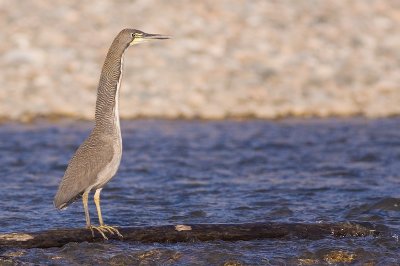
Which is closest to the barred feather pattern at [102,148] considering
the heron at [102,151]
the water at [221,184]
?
the heron at [102,151]

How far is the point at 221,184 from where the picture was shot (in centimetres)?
1334

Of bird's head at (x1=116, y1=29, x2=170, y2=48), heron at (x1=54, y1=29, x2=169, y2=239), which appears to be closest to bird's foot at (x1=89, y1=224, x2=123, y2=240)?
heron at (x1=54, y1=29, x2=169, y2=239)

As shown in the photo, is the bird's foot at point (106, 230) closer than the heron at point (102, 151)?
Yes

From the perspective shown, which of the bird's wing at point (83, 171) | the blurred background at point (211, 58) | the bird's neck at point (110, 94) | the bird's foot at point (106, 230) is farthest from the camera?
the blurred background at point (211, 58)

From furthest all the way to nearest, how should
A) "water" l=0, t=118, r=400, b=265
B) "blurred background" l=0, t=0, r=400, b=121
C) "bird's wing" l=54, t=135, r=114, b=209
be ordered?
"blurred background" l=0, t=0, r=400, b=121 < "bird's wing" l=54, t=135, r=114, b=209 < "water" l=0, t=118, r=400, b=265

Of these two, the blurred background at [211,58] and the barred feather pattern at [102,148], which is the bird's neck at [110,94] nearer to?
the barred feather pattern at [102,148]

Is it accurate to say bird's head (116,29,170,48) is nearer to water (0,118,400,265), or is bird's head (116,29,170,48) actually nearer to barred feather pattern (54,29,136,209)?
barred feather pattern (54,29,136,209)

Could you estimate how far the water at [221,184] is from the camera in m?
9.26

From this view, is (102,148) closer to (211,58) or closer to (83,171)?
(83,171)

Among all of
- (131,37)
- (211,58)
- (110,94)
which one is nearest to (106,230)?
(110,94)

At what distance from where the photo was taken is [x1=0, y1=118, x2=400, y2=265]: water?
926 centimetres

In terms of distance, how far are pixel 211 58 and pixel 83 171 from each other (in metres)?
10.5

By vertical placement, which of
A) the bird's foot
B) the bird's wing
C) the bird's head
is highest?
the bird's head

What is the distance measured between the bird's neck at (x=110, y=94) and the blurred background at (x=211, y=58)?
26.3 feet
